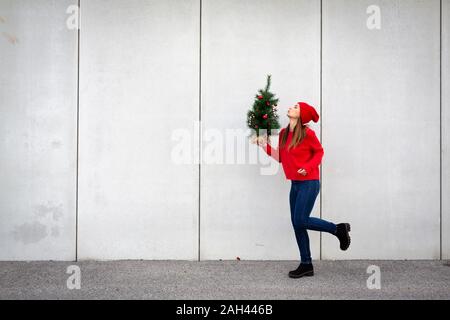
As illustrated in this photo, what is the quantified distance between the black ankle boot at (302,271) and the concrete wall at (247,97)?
2.84 feet

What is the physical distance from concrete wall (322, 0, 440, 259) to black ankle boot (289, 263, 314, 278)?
3.10 ft

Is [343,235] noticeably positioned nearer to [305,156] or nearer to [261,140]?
[305,156]

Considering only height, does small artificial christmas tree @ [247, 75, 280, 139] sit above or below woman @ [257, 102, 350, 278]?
above

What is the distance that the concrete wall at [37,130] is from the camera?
663 centimetres

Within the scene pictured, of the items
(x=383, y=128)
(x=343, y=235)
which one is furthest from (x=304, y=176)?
(x=383, y=128)

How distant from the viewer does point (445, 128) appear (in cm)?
683

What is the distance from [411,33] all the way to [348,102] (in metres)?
1.26

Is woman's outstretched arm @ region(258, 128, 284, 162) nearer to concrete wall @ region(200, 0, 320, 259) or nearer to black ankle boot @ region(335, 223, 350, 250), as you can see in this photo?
concrete wall @ region(200, 0, 320, 259)

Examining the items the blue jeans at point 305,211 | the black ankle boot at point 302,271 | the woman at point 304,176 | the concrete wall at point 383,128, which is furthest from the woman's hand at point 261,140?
the black ankle boot at point 302,271

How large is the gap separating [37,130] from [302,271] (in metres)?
3.82

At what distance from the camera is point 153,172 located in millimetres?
6684

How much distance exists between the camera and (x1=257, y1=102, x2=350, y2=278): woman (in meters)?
5.70

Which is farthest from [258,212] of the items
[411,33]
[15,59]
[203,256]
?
[15,59]

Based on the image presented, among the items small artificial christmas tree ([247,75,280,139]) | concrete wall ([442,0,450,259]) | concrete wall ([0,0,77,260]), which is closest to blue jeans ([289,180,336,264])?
small artificial christmas tree ([247,75,280,139])
